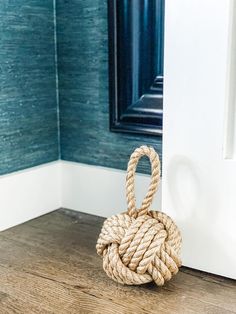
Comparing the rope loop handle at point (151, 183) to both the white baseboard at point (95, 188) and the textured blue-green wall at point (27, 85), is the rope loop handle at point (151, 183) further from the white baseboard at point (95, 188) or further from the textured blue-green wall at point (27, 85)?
the textured blue-green wall at point (27, 85)

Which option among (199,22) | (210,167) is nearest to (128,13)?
(199,22)

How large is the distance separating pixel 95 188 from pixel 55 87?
0.93ft

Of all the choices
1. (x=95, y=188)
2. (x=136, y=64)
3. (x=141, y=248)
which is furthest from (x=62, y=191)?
(x=141, y=248)

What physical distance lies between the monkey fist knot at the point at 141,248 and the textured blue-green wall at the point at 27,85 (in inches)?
16.5

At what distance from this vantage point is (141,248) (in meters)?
0.76

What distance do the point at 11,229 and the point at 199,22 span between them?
0.65 meters

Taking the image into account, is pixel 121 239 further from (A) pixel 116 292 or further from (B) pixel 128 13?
(B) pixel 128 13

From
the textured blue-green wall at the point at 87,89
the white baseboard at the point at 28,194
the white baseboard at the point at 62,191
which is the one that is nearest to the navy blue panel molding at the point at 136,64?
the textured blue-green wall at the point at 87,89

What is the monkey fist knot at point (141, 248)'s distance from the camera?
760 mm

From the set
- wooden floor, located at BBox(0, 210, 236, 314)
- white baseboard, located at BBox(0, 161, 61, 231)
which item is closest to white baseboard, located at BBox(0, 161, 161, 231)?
white baseboard, located at BBox(0, 161, 61, 231)

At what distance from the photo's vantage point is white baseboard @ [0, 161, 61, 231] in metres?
1.10

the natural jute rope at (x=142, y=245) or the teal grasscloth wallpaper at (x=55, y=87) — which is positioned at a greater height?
the teal grasscloth wallpaper at (x=55, y=87)

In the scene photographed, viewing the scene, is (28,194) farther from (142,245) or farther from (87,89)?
(142,245)

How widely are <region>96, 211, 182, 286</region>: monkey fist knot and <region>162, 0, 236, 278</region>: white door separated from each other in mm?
69
